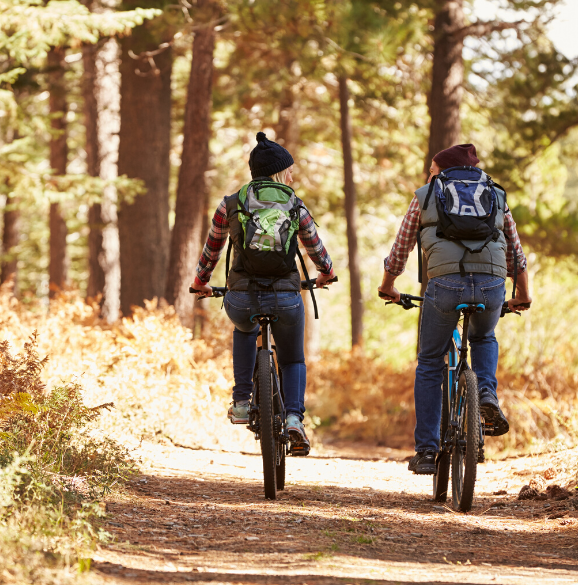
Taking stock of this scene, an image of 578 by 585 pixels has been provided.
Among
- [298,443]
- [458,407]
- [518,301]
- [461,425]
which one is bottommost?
[298,443]

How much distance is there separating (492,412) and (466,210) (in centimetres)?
129

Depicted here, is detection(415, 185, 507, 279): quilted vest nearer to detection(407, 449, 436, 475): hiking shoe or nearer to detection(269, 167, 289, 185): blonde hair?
detection(269, 167, 289, 185): blonde hair

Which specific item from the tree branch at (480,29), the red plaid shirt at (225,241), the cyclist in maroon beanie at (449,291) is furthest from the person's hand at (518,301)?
the tree branch at (480,29)

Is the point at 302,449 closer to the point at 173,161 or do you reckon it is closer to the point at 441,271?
the point at 441,271

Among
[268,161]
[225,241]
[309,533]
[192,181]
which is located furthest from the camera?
[192,181]

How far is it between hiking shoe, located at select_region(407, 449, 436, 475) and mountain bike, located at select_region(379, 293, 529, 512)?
100mm

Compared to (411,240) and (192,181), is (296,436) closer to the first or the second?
(411,240)

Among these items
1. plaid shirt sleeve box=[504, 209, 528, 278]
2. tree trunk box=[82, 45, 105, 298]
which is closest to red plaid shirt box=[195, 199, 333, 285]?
plaid shirt sleeve box=[504, 209, 528, 278]

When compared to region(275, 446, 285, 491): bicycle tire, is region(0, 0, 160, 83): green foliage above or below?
above

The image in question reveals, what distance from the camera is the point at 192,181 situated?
1205 cm

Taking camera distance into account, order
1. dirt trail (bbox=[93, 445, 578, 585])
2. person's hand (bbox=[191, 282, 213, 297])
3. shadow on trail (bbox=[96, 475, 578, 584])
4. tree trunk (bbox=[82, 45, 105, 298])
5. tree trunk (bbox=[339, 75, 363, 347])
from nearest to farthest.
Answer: dirt trail (bbox=[93, 445, 578, 585]), shadow on trail (bbox=[96, 475, 578, 584]), person's hand (bbox=[191, 282, 213, 297]), tree trunk (bbox=[82, 45, 105, 298]), tree trunk (bbox=[339, 75, 363, 347])

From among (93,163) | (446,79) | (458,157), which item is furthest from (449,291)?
(93,163)

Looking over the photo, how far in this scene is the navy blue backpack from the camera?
4918mm

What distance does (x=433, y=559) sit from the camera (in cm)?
403
